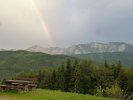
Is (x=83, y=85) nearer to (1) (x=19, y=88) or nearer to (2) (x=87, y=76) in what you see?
(2) (x=87, y=76)

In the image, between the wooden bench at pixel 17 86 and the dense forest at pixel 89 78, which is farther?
the dense forest at pixel 89 78

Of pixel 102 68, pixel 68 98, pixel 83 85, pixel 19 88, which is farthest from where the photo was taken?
pixel 102 68

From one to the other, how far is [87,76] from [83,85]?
3.95 m

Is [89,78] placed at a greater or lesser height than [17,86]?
greater

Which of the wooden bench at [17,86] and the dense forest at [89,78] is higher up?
the dense forest at [89,78]

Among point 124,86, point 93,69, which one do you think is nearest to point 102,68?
point 93,69

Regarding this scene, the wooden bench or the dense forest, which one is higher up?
the dense forest

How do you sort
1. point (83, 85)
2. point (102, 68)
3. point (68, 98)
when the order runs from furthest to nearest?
point (102, 68)
point (83, 85)
point (68, 98)

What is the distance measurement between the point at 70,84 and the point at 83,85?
5822mm

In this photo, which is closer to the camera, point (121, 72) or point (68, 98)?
point (68, 98)

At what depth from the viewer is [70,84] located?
11969cm

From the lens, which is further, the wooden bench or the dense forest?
the dense forest

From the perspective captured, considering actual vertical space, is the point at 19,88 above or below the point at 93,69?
below

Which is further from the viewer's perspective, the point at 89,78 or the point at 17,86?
the point at 89,78
